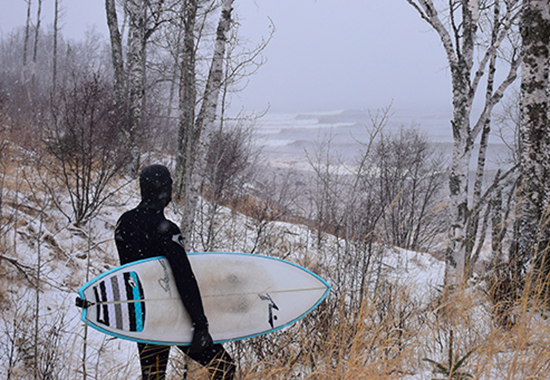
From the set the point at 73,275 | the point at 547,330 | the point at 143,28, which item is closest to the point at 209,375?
the point at 547,330

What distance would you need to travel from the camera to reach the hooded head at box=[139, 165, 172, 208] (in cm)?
183

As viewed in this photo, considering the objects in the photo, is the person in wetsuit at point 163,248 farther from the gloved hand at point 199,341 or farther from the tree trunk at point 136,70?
the tree trunk at point 136,70

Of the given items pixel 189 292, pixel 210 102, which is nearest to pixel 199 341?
pixel 189 292

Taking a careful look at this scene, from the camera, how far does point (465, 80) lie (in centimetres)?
499

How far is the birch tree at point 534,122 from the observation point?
3.18m

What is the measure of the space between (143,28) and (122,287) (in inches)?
377

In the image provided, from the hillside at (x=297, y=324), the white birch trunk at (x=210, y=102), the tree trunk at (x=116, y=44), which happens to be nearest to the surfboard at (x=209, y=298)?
the hillside at (x=297, y=324)

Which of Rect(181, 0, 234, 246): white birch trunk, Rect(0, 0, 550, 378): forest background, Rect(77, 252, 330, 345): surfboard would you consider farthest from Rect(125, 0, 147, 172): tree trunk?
Rect(77, 252, 330, 345): surfboard

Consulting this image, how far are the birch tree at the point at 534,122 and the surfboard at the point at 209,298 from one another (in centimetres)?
203

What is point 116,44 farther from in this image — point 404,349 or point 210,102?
point 404,349

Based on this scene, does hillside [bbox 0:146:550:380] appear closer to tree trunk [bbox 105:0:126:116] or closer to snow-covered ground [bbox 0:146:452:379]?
snow-covered ground [bbox 0:146:452:379]

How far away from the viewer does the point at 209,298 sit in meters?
2.28

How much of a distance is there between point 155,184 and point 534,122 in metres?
3.35

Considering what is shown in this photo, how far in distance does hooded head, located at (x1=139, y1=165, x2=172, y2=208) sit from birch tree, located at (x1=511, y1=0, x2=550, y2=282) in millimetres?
2953
